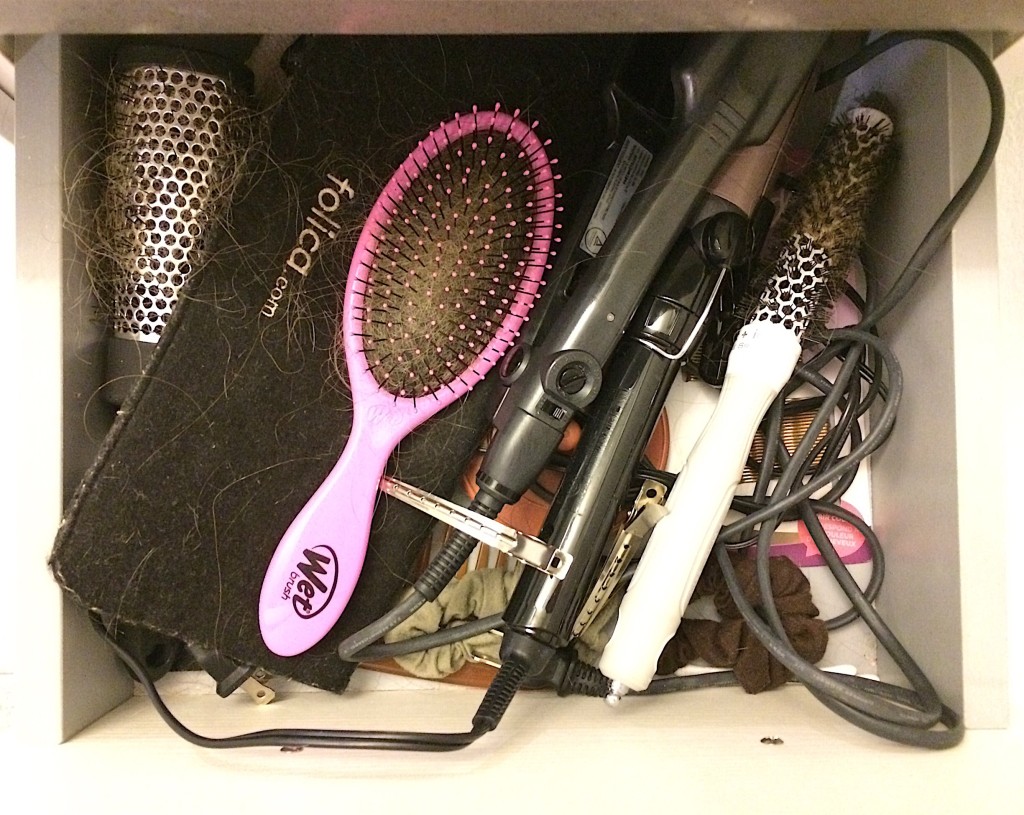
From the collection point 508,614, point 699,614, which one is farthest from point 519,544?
point 699,614

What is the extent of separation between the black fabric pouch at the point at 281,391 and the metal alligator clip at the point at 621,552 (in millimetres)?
113

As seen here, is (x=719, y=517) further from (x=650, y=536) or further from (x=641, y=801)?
(x=641, y=801)

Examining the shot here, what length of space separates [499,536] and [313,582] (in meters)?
0.13

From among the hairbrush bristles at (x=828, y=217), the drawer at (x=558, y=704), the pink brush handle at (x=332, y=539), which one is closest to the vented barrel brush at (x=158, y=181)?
the drawer at (x=558, y=704)

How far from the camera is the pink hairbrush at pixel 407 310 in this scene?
0.48m

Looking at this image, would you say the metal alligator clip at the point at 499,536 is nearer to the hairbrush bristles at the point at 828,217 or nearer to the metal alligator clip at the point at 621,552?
the metal alligator clip at the point at 621,552

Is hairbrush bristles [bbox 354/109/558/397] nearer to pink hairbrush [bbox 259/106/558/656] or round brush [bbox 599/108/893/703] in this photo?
pink hairbrush [bbox 259/106/558/656]

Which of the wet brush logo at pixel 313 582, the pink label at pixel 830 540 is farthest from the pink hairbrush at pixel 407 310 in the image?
the pink label at pixel 830 540

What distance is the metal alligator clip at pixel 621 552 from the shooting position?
18.8 inches

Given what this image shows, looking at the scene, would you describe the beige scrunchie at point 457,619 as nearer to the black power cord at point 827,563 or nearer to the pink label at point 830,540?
the black power cord at point 827,563

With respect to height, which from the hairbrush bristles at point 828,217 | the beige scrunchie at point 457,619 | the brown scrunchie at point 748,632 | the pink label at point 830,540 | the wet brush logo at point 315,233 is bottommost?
the beige scrunchie at point 457,619

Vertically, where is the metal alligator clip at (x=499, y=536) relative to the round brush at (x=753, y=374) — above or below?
below

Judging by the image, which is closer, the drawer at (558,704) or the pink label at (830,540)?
the drawer at (558,704)

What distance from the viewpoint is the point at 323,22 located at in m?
0.33
